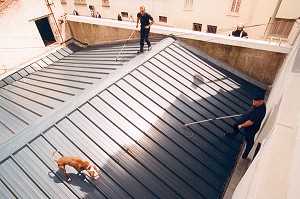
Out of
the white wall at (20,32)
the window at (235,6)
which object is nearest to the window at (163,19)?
the window at (235,6)

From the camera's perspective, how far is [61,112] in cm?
598

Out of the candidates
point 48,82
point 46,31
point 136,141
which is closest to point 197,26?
point 46,31

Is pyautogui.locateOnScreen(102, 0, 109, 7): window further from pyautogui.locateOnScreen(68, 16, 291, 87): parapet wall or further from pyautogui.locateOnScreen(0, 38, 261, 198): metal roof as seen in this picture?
pyautogui.locateOnScreen(0, 38, 261, 198): metal roof

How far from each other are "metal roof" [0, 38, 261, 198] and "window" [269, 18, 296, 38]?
12486 mm

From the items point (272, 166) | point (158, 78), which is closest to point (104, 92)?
point (158, 78)

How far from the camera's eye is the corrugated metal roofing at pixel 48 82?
730cm

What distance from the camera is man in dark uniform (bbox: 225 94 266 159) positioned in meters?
5.18

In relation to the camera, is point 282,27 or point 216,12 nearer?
point 282,27

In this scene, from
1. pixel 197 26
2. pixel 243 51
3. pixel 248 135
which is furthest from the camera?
pixel 197 26

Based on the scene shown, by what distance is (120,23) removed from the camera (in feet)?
35.4

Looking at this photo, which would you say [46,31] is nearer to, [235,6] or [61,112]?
[61,112]

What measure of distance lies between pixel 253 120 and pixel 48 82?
8.21m

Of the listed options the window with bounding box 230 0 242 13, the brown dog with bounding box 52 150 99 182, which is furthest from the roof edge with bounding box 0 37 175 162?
the window with bounding box 230 0 242 13

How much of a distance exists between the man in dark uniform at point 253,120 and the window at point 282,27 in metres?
14.7
